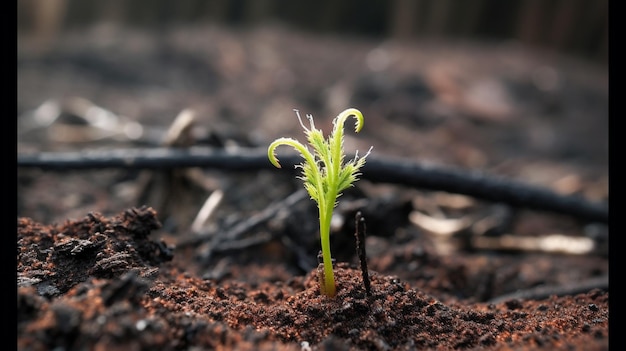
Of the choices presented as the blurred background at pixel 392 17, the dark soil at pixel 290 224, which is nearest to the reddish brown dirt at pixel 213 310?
the dark soil at pixel 290 224

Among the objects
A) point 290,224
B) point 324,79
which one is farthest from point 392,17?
point 290,224

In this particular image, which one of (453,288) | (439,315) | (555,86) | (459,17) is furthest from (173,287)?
(459,17)

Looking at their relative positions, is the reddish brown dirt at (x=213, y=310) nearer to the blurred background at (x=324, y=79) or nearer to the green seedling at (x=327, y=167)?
the green seedling at (x=327, y=167)

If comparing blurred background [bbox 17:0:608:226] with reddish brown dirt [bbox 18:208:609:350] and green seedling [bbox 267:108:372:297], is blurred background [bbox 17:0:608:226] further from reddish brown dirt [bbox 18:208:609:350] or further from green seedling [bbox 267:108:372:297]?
green seedling [bbox 267:108:372:297]

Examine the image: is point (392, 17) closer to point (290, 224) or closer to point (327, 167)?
point (290, 224)

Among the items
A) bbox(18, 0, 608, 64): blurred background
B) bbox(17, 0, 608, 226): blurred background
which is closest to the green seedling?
bbox(17, 0, 608, 226): blurred background
